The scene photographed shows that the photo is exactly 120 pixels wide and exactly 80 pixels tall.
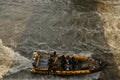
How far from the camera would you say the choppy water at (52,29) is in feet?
67.8

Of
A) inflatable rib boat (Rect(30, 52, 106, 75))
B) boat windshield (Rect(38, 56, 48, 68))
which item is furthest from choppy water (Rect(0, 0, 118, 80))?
boat windshield (Rect(38, 56, 48, 68))

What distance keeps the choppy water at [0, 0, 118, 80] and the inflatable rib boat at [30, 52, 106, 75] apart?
0.87 metres

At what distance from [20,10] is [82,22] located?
23.0 feet

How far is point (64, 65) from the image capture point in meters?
18.0

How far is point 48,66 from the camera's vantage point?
1795cm

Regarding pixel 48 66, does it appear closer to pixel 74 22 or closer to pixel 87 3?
pixel 74 22

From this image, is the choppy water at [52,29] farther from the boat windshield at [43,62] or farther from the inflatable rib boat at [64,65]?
the boat windshield at [43,62]

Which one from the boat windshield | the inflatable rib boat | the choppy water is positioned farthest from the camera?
the choppy water

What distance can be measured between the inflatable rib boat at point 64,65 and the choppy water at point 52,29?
866 mm

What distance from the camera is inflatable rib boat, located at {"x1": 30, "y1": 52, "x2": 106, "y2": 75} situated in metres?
17.8

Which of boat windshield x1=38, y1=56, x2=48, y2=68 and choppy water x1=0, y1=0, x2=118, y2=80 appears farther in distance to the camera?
choppy water x1=0, y1=0, x2=118, y2=80

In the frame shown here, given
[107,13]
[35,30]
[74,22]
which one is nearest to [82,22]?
[74,22]

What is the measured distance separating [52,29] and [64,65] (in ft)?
21.7

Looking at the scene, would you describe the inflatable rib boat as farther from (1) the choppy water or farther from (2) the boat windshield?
(1) the choppy water
